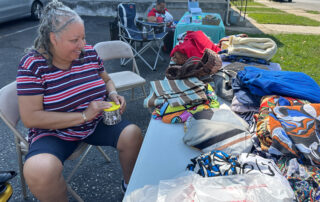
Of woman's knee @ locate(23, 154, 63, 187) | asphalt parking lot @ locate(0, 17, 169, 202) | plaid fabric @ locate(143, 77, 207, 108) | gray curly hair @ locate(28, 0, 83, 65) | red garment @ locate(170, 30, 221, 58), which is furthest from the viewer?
red garment @ locate(170, 30, 221, 58)

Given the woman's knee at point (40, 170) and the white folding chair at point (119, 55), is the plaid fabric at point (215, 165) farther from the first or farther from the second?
the white folding chair at point (119, 55)

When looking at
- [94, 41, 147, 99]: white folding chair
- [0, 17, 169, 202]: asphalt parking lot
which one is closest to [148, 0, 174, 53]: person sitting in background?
[0, 17, 169, 202]: asphalt parking lot

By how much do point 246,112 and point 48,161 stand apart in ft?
4.81

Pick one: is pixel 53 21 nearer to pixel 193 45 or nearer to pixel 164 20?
pixel 193 45

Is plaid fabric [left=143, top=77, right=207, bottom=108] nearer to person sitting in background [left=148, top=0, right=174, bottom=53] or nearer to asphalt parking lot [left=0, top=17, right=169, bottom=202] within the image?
asphalt parking lot [left=0, top=17, right=169, bottom=202]

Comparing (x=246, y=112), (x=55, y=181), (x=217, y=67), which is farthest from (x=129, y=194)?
(x=217, y=67)

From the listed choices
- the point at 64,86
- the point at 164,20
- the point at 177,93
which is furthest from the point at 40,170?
the point at 164,20

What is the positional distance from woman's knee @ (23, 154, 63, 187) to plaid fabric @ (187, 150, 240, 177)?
841 millimetres

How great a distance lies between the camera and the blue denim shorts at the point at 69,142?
5.23 ft

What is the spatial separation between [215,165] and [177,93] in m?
0.91

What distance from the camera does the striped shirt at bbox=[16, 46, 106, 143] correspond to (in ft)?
5.28

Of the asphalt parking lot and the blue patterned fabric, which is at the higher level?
the blue patterned fabric

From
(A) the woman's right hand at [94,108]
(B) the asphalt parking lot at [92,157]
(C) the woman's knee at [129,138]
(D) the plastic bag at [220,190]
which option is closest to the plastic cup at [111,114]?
(A) the woman's right hand at [94,108]

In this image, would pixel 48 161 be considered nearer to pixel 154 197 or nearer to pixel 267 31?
pixel 154 197
